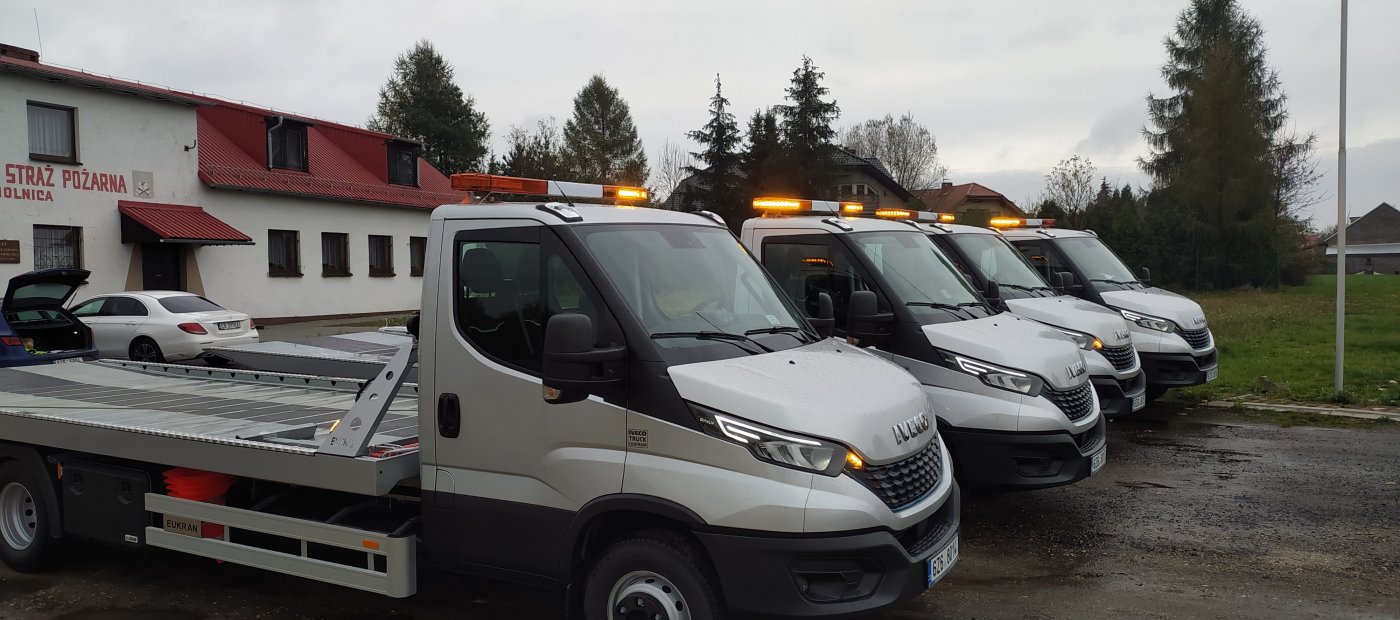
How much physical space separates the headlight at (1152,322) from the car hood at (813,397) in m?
7.63

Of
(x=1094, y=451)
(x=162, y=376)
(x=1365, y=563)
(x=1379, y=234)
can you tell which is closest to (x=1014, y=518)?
(x=1094, y=451)

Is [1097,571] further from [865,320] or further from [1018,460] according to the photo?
[865,320]

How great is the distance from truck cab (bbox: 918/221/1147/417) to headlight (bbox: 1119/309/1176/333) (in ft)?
3.76

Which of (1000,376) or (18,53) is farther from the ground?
(18,53)

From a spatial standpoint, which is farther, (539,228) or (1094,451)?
(1094,451)

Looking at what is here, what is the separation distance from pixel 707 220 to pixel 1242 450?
22.6 feet

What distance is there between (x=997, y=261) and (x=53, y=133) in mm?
22013

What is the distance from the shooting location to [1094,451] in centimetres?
674

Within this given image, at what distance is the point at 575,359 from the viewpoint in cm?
387

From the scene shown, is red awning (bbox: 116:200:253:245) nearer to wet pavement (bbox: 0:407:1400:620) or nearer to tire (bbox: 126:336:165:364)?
tire (bbox: 126:336:165:364)

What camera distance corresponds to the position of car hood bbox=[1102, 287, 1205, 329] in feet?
36.7

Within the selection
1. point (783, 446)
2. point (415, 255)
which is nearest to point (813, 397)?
point (783, 446)

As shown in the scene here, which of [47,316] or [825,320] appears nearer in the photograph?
[825,320]

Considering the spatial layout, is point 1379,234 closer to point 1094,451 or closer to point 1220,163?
point 1220,163
